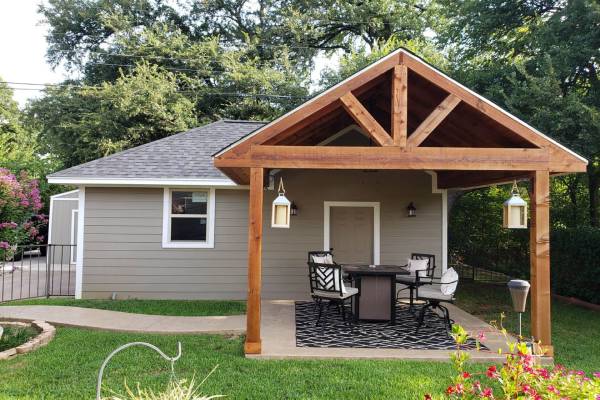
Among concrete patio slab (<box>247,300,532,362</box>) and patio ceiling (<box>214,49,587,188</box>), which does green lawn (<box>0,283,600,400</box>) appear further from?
patio ceiling (<box>214,49,587,188</box>)

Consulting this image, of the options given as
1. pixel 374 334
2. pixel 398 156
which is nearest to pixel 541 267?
pixel 398 156

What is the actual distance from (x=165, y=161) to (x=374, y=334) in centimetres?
565

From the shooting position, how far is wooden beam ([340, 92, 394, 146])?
4867 millimetres

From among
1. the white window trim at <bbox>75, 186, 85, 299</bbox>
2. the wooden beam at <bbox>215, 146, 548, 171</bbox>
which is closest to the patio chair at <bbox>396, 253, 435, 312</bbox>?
the wooden beam at <bbox>215, 146, 548, 171</bbox>

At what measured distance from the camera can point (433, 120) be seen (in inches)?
191

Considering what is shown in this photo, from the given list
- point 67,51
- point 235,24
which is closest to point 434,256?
point 235,24

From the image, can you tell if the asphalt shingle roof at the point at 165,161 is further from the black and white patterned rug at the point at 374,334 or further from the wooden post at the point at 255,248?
the black and white patterned rug at the point at 374,334

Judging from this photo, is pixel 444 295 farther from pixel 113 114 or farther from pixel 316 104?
pixel 113 114

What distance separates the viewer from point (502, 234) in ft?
41.2

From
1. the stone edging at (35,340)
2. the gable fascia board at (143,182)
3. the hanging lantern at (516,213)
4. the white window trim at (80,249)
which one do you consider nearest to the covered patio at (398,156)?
the hanging lantern at (516,213)

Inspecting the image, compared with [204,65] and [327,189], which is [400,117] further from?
[204,65]

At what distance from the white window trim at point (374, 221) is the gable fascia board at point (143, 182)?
1.96m

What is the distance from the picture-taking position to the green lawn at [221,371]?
12.7ft

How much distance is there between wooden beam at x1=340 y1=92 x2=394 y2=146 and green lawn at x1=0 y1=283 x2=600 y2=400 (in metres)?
2.56
